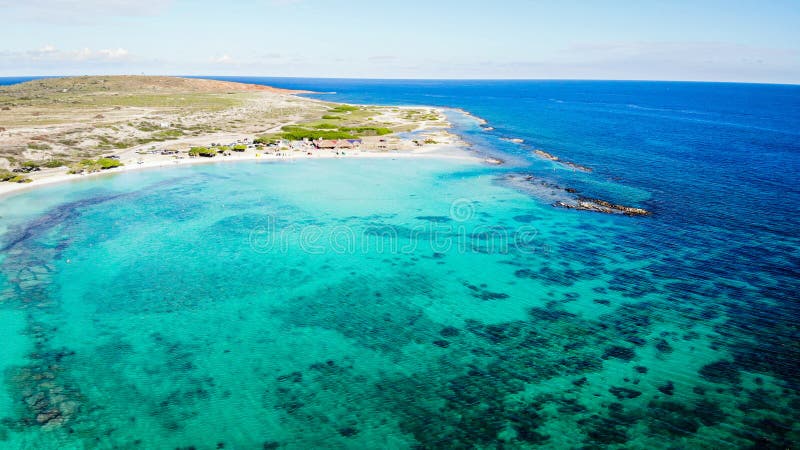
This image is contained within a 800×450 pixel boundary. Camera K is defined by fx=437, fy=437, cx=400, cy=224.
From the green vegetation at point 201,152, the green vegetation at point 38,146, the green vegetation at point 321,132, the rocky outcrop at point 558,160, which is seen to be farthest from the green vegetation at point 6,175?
the rocky outcrop at point 558,160

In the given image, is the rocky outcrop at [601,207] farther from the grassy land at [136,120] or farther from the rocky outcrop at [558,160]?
the grassy land at [136,120]

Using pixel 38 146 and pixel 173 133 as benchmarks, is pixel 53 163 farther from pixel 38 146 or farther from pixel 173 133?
pixel 173 133

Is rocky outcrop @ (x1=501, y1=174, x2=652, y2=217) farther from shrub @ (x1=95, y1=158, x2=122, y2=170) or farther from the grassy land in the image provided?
shrub @ (x1=95, y1=158, x2=122, y2=170)

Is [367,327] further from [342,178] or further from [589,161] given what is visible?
[589,161]

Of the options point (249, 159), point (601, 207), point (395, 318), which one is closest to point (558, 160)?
point (601, 207)

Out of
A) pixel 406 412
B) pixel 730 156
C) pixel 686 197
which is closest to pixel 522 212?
pixel 686 197

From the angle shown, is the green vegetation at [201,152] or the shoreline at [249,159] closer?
the shoreline at [249,159]
